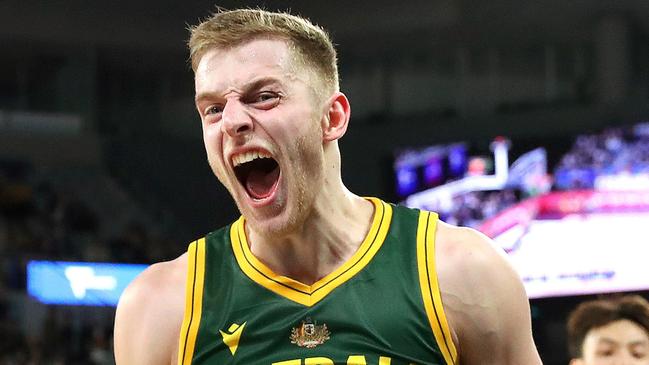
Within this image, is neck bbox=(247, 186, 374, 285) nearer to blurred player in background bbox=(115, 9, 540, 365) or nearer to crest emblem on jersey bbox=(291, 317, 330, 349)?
blurred player in background bbox=(115, 9, 540, 365)

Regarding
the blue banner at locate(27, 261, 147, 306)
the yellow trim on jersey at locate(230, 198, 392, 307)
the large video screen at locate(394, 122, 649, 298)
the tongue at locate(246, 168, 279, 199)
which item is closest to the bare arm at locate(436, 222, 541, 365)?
the yellow trim on jersey at locate(230, 198, 392, 307)

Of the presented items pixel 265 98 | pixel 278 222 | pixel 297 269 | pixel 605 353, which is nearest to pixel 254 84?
pixel 265 98

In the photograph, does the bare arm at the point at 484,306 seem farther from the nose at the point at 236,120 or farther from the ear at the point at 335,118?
the nose at the point at 236,120

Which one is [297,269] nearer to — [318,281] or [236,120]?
[318,281]

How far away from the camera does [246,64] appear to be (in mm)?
2379

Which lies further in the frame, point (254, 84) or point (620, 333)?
point (620, 333)

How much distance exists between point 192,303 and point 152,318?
0.31ft

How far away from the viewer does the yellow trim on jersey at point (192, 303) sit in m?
2.38

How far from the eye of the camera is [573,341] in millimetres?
4094

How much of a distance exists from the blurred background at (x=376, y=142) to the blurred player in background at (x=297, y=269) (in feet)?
29.8

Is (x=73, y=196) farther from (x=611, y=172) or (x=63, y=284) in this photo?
(x=611, y=172)

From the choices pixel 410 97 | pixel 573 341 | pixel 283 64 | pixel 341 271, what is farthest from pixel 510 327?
pixel 410 97

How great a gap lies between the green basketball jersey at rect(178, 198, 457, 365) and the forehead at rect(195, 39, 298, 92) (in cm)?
41

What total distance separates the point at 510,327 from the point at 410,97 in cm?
1194
